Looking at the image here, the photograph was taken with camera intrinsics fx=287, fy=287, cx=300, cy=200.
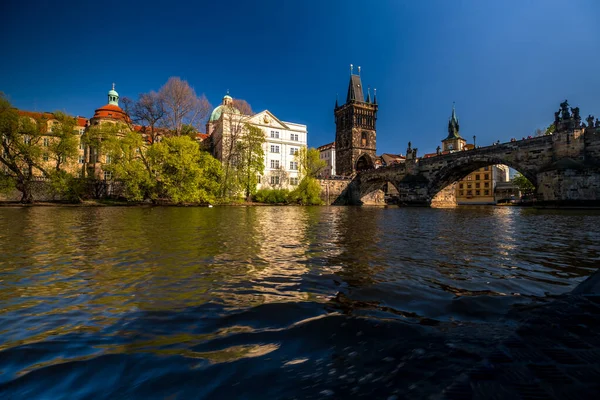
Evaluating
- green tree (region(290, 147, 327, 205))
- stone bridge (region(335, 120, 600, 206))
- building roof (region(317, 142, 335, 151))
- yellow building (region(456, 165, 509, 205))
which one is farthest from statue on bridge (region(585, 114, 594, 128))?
Answer: building roof (region(317, 142, 335, 151))

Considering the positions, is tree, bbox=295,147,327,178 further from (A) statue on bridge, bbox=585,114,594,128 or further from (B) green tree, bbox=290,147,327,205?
(A) statue on bridge, bbox=585,114,594,128

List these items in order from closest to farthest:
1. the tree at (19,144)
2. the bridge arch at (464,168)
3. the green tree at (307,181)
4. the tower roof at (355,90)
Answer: the tree at (19,144) → the bridge arch at (464,168) → the green tree at (307,181) → the tower roof at (355,90)

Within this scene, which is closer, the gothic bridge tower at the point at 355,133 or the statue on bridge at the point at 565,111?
the statue on bridge at the point at 565,111

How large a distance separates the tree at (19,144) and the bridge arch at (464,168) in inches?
1852

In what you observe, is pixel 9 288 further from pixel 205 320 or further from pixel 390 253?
pixel 390 253

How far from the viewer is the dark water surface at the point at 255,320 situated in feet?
4.73

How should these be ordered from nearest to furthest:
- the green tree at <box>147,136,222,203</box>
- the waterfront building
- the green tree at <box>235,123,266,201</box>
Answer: the green tree at <box>147,136,222,203</box>
the green tree at <box>235,123,266,201</box>
the waterfront building

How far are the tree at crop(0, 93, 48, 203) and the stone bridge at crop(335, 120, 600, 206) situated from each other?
44928 millimetres

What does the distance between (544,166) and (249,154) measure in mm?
32575

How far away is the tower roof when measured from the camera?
74.1 meters

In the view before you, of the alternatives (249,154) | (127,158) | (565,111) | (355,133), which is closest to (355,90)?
(355,133)

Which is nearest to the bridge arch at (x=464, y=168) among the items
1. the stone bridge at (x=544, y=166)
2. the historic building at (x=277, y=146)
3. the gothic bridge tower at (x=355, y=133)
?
the stone bridge at (x=544, y=166)

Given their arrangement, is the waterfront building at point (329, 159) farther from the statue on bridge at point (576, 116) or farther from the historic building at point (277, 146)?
the statue on bridge at point (576, 116)

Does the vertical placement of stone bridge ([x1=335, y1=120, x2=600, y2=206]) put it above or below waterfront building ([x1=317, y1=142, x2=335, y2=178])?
below
